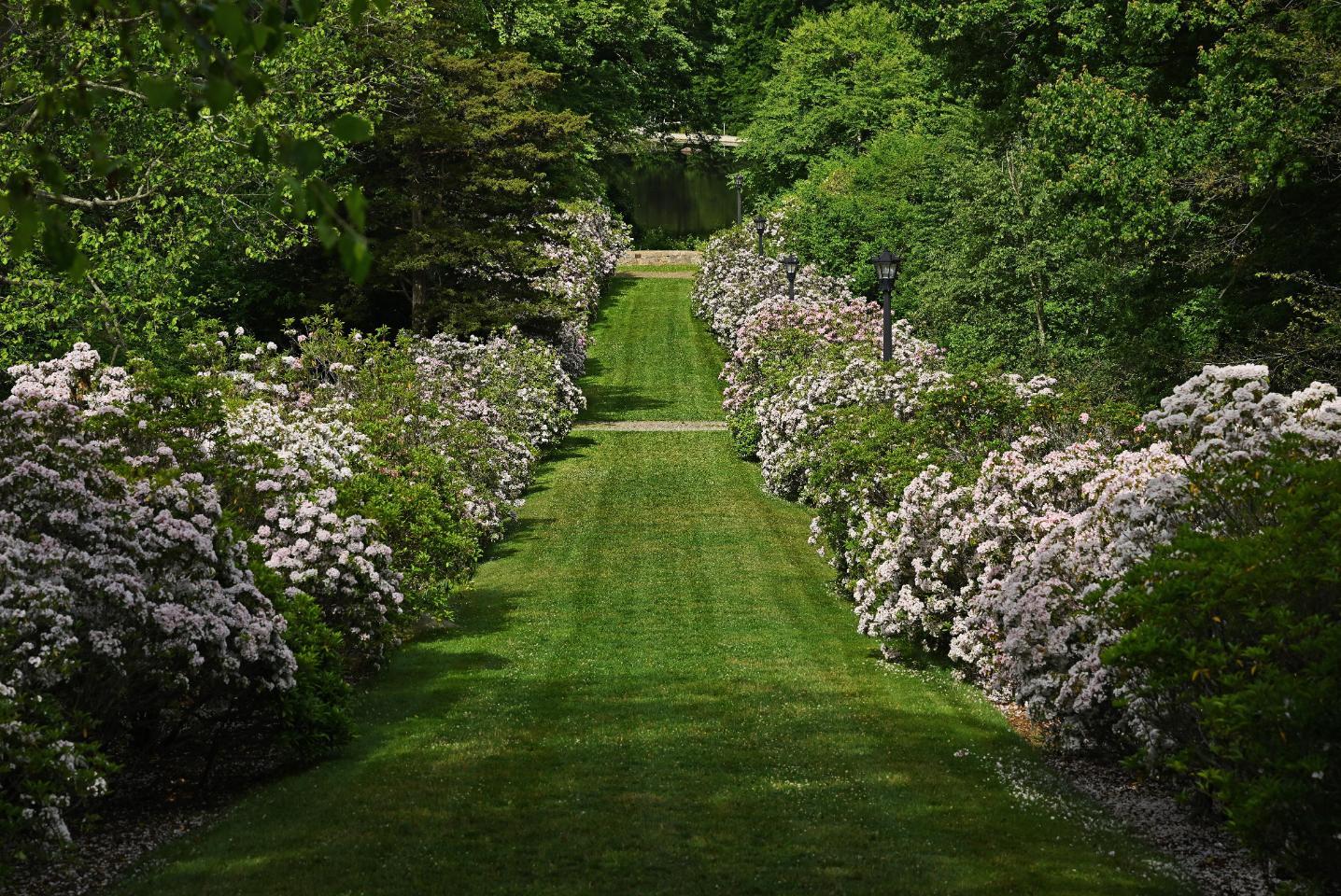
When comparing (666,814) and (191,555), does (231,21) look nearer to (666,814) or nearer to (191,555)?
(191,555)

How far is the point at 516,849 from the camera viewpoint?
9.53 m

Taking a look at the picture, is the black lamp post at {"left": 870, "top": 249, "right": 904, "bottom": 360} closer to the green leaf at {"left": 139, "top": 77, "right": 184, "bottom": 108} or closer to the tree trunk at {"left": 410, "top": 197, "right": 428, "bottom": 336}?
the tree trunk at {"left": 410, "top": 197, "right": 428, "bottom": 336}

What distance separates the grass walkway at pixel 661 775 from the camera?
9031 millimetres

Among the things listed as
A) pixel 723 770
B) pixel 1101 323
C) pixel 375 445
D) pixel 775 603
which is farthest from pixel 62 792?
pixel 1101 323

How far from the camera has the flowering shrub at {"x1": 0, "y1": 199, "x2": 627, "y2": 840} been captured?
29.5 ft

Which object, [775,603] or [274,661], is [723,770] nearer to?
[274,661]

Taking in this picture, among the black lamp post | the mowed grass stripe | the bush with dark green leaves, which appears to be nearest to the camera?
the bush with dark green leaves

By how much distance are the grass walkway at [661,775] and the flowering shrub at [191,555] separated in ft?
3.11

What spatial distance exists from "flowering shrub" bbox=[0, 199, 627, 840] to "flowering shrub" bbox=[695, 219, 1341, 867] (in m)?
5.64

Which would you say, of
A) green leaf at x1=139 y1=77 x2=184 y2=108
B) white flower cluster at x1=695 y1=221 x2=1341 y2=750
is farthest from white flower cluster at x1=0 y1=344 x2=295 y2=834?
white flower cluster at x1=695 y1=221 x2=1341 y2=750

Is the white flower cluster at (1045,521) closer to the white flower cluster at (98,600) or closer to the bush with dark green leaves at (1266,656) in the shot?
the bush with dark green leaves at (1266,656)

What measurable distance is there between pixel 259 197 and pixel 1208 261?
17.8 m

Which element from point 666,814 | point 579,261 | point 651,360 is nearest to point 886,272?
point 666,814

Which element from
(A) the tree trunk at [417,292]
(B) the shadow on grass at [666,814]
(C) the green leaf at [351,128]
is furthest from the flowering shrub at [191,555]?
(A) the tree trunk at [417,292]
